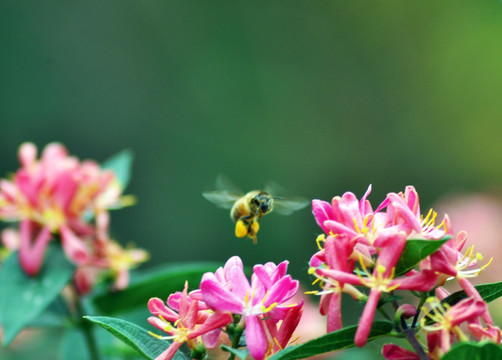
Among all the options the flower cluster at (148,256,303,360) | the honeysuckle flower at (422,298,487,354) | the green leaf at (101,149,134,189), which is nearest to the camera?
the honeysuckle flower at (422,298,487,354)

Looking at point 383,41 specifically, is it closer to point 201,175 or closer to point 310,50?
point 310,50

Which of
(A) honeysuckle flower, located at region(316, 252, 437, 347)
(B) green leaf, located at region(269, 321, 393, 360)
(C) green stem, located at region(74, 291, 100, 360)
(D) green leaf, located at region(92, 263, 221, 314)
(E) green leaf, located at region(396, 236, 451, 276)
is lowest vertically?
(C) green stem, located at region(74, 291, 100, 360)

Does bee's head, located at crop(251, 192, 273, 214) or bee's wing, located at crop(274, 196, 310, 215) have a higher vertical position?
bee's head, located at crop(251, 192, 273, 214)

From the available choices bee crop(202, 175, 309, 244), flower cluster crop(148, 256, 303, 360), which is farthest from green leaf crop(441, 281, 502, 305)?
bee crop(202, 175, 309, 244)

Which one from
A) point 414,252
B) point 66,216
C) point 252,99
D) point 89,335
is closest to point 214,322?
point 414,252

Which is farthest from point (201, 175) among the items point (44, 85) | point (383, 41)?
point (383, 41)

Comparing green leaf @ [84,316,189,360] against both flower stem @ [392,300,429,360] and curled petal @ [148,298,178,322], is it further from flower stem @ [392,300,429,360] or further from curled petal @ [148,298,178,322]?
flower stem @ [392,300,429,360]

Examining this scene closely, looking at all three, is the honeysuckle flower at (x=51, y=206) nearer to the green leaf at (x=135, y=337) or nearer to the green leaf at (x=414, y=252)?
the green leaf at (x=135, y=337)
